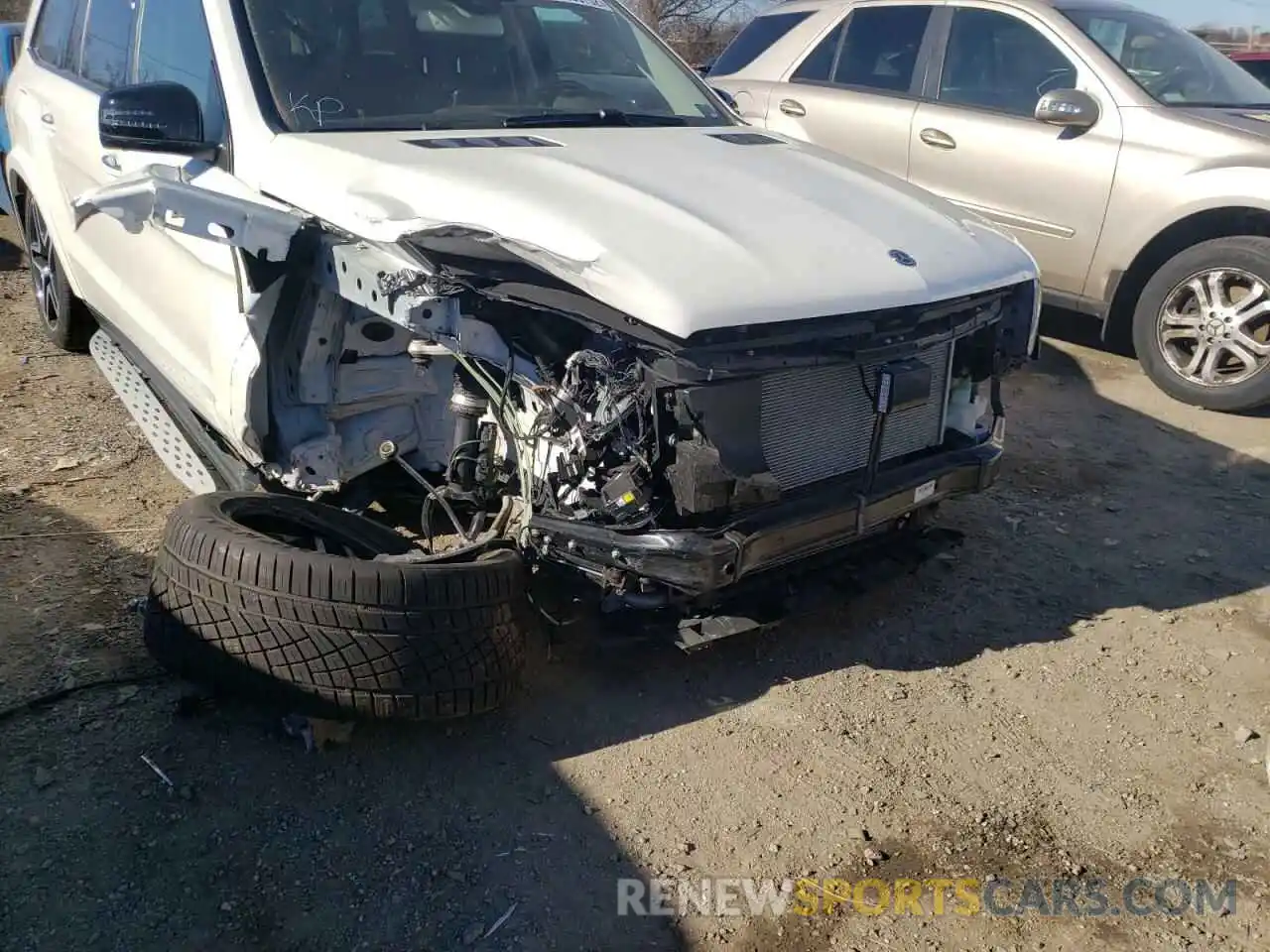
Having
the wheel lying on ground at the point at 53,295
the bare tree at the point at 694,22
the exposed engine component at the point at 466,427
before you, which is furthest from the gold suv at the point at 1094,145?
the bare tree at the point at 694,22

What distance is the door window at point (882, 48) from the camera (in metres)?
6.52

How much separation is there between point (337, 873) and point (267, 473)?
136cm

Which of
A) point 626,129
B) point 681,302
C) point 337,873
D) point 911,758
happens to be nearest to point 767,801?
point 911,758

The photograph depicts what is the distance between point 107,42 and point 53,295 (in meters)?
1.63

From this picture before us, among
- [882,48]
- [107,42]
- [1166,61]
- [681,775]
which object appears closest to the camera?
[681,775]

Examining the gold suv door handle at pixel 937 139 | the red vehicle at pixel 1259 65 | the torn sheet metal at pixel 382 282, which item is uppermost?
the torn sheet metal at pixel 382 282

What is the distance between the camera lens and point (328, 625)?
2.62 meters

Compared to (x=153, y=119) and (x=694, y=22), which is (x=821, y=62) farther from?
(x=694, y=22)

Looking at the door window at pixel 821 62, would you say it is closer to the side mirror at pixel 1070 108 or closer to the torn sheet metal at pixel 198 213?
the side mirror at pixel 1070 108

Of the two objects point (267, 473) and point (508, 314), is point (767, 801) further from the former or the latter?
point (267, 473)

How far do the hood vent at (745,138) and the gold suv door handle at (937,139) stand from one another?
264cm

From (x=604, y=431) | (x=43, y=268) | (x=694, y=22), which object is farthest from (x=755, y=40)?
(x=694, y=22)

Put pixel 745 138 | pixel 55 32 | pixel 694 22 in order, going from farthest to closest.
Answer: pixel 694 22 → pixel 55 32 → pixel 745 138

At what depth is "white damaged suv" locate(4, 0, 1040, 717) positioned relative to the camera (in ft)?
8.66
